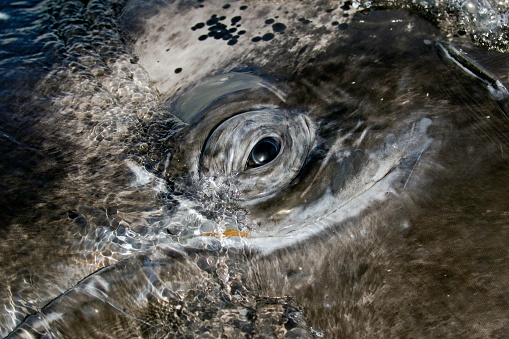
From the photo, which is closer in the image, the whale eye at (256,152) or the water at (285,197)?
the water at (285,197)

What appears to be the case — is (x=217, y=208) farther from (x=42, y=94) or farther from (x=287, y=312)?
(x=42, y=94)

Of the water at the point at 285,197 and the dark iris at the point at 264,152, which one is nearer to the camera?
the water at the point at 285,197

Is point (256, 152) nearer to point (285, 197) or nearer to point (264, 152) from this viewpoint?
point (264, 152)

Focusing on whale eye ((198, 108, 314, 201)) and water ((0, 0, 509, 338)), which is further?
whale eye ((198, 108, 314, 201))

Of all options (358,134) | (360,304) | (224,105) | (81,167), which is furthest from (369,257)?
(81,167)

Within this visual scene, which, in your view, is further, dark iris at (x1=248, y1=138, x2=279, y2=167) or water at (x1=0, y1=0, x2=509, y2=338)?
dark iris at (x1=248, y1=138, x2=279, y2=167)
